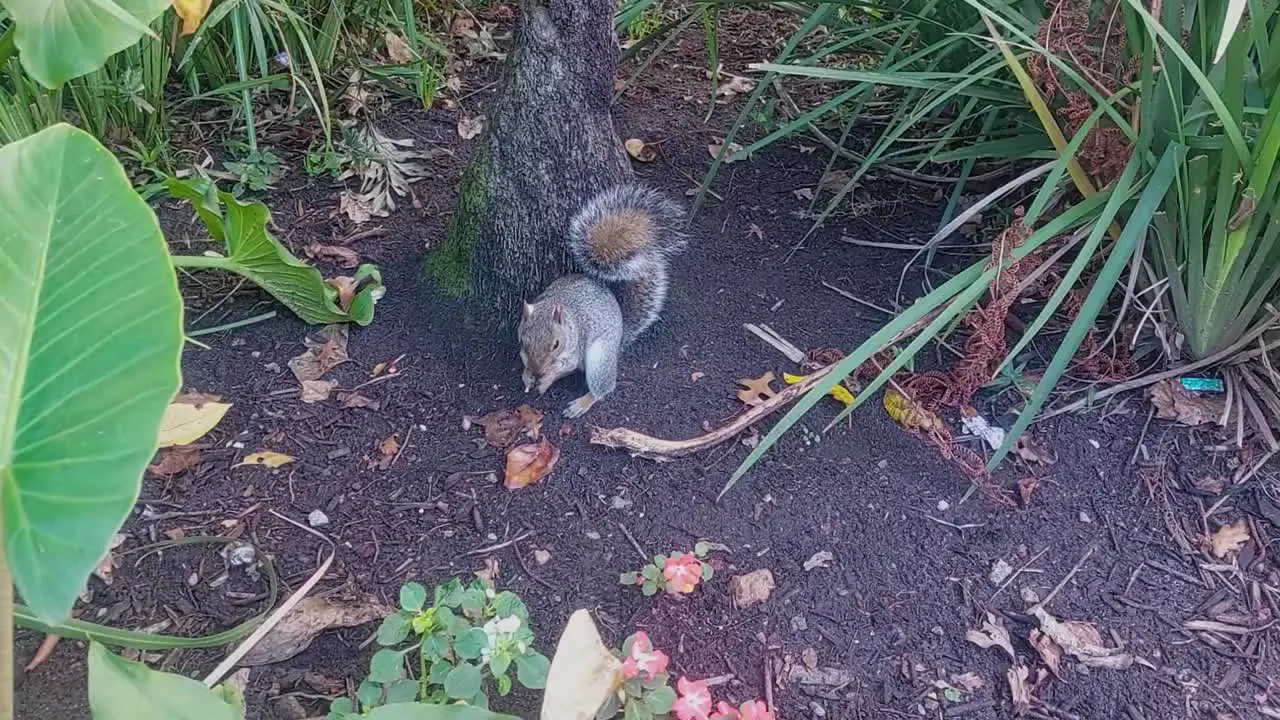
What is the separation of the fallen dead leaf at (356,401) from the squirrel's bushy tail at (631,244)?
626mm

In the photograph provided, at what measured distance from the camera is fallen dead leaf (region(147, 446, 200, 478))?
208cm

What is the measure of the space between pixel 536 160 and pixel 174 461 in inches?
43.5

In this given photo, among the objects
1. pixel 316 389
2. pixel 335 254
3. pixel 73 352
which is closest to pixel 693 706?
pixel 73 352

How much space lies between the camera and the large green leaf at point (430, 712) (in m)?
1.06

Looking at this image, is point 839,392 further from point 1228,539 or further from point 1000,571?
point 1228,539

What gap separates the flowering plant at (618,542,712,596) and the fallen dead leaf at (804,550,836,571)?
0.21 m

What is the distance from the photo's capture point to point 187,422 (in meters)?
1.79

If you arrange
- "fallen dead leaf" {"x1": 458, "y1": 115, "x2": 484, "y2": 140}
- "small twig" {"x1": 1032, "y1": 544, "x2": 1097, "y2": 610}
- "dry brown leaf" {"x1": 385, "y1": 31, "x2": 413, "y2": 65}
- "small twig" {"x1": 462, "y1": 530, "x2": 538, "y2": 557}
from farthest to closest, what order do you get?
"dry brown leaf" {"x1": 385, "y1": 31, "x2": 413, "y2": 65} < "fallen dead leaf" {"x1": 458, "y1": 115, "x2": 484, "y2": 140} < "small twig" {"x1": 462, "y1": 530, "x2": 538, "y2": 557} < "small twig" {"x1": 1032, "y1": 544, "x2": 1097, "y2": 610}

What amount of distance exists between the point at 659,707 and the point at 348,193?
80.0 inches

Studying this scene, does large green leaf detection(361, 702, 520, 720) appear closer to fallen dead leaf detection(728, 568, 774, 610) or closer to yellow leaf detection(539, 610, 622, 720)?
yellow leaf detection(539, 610, 622, 720)

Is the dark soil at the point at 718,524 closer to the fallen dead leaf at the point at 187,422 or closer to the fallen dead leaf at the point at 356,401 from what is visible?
the fallen dead leaf at the point at 356,401

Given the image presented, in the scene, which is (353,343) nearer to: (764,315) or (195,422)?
(195,422)

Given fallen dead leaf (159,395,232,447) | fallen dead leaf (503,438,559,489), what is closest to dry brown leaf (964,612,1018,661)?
fallen dead leaf (503,438,559,489)

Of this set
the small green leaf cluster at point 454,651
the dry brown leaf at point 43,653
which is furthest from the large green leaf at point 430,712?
the dry brown leaf at point 43,653
